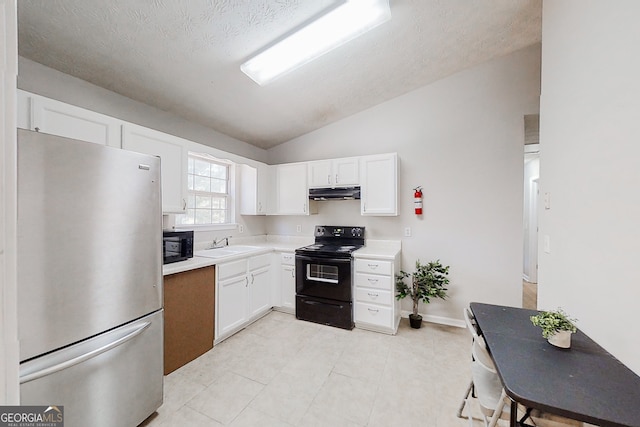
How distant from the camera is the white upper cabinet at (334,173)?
10.8 ft

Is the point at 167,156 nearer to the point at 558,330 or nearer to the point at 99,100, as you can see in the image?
the point at 99,100

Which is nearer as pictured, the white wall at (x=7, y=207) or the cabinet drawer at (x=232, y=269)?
the white wall at (x=7, y=207)

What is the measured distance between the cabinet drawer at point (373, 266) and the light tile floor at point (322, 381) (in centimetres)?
69

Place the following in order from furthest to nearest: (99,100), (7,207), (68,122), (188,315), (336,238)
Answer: (336,238) → (188,315) → (99,100) → (68,122) → (7,207)

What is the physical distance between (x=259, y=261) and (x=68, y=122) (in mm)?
2104

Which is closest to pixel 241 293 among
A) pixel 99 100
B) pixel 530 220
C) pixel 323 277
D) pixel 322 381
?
pixel 323 277

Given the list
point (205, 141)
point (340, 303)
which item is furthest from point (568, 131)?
point (205, 141)

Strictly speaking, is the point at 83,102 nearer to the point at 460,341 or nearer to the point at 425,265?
the point at 425,265

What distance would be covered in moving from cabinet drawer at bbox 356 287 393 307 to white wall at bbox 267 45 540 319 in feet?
2.15

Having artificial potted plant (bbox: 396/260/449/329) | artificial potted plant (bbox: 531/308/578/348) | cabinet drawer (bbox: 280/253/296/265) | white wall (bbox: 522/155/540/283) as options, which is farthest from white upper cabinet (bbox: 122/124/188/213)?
white wall (bbox: 522/155/540/283)

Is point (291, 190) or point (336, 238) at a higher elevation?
point (291, 190)

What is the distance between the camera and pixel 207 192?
3297mm

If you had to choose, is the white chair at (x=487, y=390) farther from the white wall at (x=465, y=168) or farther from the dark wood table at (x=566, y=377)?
the white wall at (x=465, y=168)

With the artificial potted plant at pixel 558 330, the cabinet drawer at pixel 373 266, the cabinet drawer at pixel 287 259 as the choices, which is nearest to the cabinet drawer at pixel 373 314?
the cabinet drawer at pixel 373 266
